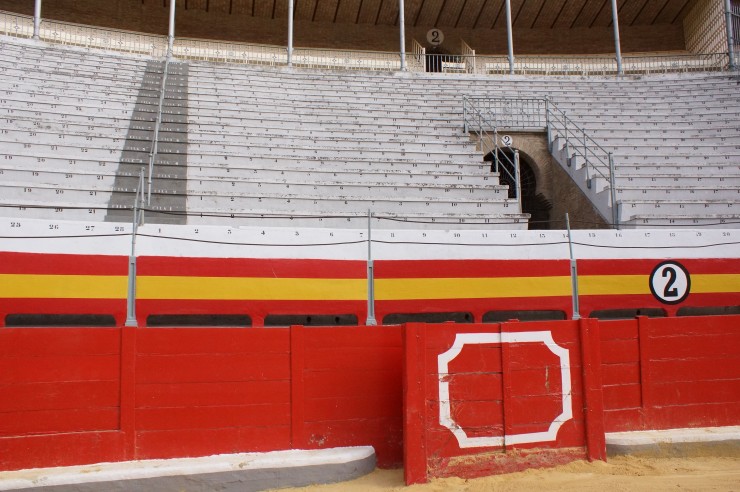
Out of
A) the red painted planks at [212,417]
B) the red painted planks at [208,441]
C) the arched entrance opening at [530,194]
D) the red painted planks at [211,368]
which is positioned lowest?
the red painted planks at [208,441]

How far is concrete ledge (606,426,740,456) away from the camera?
202 inches

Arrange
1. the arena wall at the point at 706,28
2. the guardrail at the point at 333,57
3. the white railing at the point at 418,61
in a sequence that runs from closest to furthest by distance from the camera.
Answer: the guardrail at the point at 333,57 → the white railing at the point at 418,61 → the arena wall at the point at 706,28

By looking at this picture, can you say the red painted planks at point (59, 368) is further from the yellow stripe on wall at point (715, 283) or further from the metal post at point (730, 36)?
the metal post at point (730, 36)

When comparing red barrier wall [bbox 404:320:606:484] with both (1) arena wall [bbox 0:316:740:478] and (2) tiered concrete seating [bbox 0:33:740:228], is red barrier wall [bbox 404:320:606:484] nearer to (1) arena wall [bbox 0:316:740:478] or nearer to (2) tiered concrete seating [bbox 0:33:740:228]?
(1) arena wall [bbox 0:316:740:478]

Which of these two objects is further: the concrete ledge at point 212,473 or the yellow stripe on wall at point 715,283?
the yellow stripe on wall at point 715,283

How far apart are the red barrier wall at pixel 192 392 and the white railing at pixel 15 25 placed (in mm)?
13652

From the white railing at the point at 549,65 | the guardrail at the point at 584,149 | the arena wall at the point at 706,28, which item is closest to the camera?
the guardrail at the point at 584,149

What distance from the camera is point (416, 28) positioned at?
20953 millimetres

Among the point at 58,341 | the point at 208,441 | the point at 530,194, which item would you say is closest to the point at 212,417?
the point at 208,441

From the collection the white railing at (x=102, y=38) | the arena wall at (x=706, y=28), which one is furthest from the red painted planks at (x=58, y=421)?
the arena wall at (x=706, y=28)

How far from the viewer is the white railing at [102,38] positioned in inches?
631

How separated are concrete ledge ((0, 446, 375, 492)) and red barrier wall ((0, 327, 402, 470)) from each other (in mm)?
120

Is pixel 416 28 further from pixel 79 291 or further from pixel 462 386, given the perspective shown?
pixel 462 386

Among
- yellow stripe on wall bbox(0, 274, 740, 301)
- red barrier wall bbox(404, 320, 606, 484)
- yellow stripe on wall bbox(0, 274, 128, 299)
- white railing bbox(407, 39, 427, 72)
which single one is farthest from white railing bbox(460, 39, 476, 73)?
red barrier wall bbox(404, 320, 606, 484)
